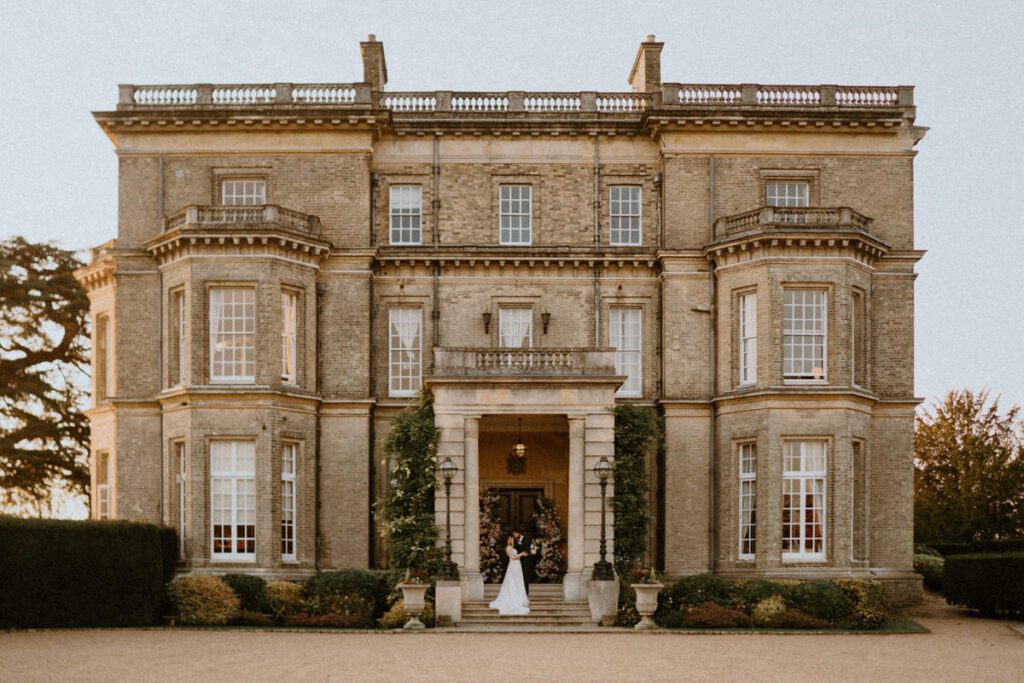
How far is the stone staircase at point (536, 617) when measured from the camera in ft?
86.6

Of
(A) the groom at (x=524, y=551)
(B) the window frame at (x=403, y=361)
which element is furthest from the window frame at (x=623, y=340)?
(A) the groom at (x=524, y=551)

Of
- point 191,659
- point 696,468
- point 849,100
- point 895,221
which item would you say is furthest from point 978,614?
point 191,659

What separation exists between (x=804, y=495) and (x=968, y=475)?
48.9 ft

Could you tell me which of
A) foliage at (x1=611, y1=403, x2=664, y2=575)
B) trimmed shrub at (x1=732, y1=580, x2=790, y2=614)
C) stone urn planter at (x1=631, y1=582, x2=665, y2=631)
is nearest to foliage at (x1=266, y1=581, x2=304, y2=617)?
foliage at (x1=611, y1=403, x2=664, y2=575)

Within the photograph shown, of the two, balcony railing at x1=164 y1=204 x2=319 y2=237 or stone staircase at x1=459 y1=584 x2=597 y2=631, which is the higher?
balcony railing at x1=164 y1=204 x2=319 y2=237

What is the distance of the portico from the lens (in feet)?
91.0

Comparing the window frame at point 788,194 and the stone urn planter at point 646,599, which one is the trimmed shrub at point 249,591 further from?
the window frame at point 788,194

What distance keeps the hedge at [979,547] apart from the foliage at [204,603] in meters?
21.9

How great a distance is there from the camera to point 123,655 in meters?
20.7

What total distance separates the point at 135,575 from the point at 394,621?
606cm

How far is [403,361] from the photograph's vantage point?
107 feet

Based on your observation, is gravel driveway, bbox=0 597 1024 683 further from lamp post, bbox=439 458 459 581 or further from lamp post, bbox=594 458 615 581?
lamp post, bbox=439 458 459 581

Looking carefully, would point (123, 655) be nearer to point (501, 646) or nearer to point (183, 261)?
point (501, 646)

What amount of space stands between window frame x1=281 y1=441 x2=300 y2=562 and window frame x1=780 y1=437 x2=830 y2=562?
1236cm
